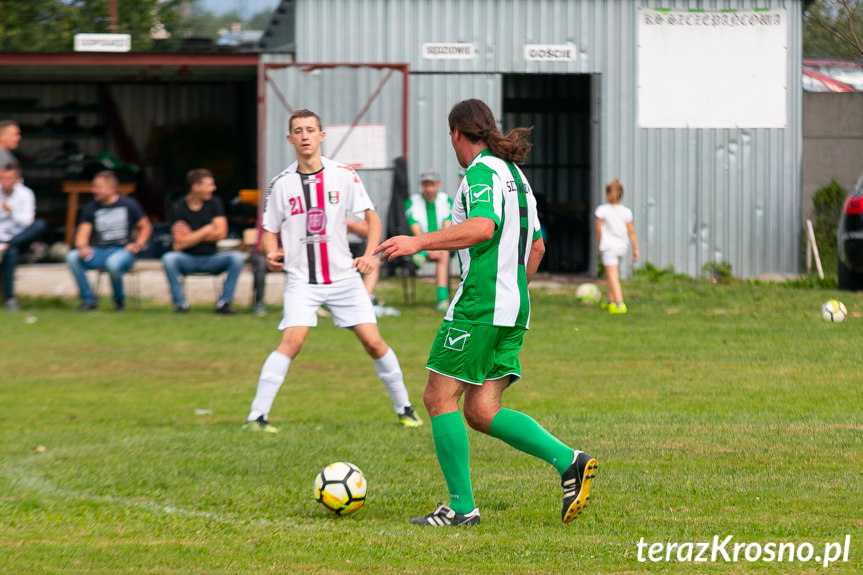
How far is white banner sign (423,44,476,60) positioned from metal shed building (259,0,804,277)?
23mm

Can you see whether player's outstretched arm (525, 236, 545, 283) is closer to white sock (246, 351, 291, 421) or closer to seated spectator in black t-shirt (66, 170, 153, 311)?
white sock (246, 351, 291, 421)

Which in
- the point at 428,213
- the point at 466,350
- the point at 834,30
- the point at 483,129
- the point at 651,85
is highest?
the point at 651,85

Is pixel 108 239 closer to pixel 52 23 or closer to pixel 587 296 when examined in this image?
pixel 587 296

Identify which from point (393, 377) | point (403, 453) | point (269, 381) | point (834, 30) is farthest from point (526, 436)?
point (834, 30)

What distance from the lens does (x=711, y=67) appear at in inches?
772

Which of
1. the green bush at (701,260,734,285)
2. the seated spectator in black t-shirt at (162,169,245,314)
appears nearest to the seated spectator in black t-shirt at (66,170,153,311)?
the seated spectator in black t-shirt at (162,169,245,314)

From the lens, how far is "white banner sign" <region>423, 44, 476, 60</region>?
761 inches

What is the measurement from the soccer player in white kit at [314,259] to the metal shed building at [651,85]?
35.3 ft

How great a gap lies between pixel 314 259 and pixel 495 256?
10.1 feet

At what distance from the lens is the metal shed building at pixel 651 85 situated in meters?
19.3

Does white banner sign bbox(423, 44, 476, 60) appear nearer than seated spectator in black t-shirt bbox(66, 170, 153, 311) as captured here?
No

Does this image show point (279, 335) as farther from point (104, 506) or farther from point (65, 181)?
point (65, 181)

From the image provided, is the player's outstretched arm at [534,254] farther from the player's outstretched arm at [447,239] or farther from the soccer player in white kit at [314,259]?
the soccer player in white kit at [314,259]

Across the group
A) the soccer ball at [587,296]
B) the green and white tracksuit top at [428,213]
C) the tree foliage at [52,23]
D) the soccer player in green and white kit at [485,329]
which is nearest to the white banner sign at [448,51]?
the green and white tracksuit top at [428,213]
